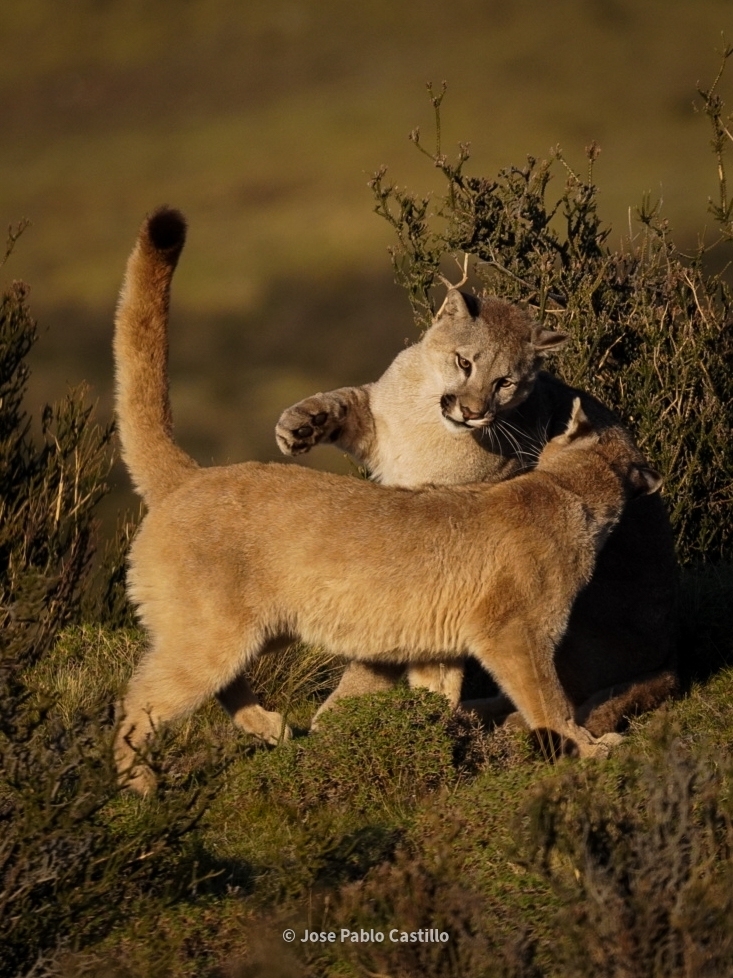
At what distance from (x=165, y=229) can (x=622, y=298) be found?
15.3ft

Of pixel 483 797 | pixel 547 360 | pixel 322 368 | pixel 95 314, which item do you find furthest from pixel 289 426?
pixel 95 314

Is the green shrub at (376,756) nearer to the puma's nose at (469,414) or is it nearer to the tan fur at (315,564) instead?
the tan fur at (315,564)

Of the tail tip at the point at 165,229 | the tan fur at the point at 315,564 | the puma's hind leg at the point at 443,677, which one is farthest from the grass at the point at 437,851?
the tail tip at the point at 165,229

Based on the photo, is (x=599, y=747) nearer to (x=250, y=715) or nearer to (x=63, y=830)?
(x=250, y=715)

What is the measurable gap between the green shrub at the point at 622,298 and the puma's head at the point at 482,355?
6.53ft

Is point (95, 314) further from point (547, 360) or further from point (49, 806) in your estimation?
point (49, 806)

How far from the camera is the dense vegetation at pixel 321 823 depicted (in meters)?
3.92

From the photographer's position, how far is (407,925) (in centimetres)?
394

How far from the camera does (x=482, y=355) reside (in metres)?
6.83

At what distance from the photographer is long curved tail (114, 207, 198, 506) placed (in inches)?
229

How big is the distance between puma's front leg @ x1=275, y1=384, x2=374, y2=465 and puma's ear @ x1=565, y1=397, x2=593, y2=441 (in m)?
1.08

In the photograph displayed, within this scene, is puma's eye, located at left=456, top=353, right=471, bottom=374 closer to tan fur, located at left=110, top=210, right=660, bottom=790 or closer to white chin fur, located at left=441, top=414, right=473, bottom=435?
white chin fur, located at left=441, top=414, right=473, bottom=435

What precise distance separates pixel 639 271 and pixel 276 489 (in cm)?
521

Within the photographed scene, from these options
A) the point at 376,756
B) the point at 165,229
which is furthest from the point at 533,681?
the point at 165,229
